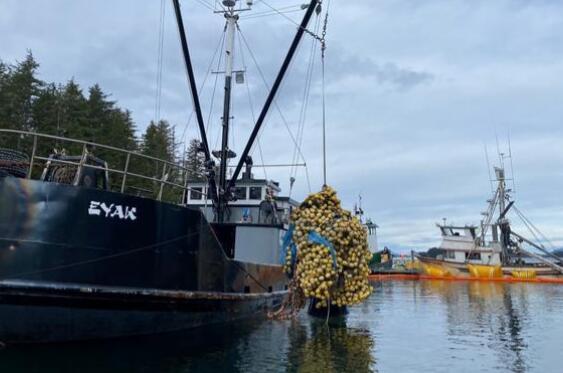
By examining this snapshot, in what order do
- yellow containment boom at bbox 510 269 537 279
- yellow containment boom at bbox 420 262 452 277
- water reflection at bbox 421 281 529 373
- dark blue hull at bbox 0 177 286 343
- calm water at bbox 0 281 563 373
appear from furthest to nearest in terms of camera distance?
yellow containment boom at bbox 420 262 452 277, yellow containment boom at bbox 510 269 537 279, water reflection at bbox 421 281 529 373, dark blue hull at bbox 0 177 286 343, calm water at bbox 0 281 563 373

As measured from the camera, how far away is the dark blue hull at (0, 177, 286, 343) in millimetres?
8117

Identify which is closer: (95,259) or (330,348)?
(95,259)

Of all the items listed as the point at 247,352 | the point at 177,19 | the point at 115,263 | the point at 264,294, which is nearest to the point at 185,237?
the point at 115,263

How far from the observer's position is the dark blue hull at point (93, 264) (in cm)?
812

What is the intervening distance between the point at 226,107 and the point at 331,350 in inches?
332

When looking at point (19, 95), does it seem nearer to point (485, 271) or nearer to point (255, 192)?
point (255, 192)

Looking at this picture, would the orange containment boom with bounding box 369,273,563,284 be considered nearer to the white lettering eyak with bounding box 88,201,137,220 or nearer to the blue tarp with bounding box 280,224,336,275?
the blue tarp with bounding box 280,224,336,275

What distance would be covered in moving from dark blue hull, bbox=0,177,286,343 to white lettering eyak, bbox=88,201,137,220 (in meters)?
0.02

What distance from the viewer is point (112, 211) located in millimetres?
8875

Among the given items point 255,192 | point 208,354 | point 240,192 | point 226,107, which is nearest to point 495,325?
point 255,192

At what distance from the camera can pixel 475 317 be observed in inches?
643

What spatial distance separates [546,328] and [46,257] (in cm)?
1325

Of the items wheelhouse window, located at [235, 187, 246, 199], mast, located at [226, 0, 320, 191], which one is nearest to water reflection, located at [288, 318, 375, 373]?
mast, located at [226, 0, 320, 191]

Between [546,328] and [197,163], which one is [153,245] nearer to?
[546,328]
